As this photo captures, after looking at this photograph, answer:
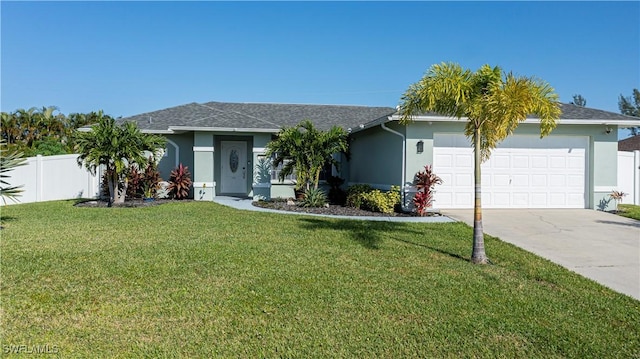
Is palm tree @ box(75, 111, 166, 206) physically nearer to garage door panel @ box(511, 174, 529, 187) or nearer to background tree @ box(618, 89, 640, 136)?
garage door panel @ box(511, 174, 529, 187)

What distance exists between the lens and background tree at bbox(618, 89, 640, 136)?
39.7m

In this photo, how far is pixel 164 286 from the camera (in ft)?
16.1

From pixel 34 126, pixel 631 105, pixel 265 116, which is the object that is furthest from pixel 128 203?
pixel 631 105

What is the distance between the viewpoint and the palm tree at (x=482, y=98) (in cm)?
588

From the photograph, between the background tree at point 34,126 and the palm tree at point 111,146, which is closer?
the palm tree at point 111,146

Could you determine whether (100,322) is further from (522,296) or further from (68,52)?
(68,52)

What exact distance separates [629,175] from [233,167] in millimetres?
15441

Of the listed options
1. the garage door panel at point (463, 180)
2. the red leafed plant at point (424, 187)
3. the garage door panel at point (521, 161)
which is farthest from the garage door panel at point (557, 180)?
the red leafed plant at point (424, 187)

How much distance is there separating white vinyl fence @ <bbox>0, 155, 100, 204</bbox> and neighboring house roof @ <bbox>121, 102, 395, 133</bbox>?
10.2ft

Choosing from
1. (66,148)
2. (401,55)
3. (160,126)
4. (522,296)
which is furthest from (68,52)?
(522,296)

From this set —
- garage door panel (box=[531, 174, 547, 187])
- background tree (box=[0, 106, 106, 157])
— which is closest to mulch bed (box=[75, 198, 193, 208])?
garage door panel (box=[531, 174, 547, 187])

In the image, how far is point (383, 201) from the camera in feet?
39.5

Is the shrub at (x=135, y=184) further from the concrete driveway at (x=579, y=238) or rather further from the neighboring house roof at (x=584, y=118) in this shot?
the concrete driveway at (x=579, y=238)

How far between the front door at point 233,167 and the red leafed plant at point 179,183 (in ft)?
6.78
